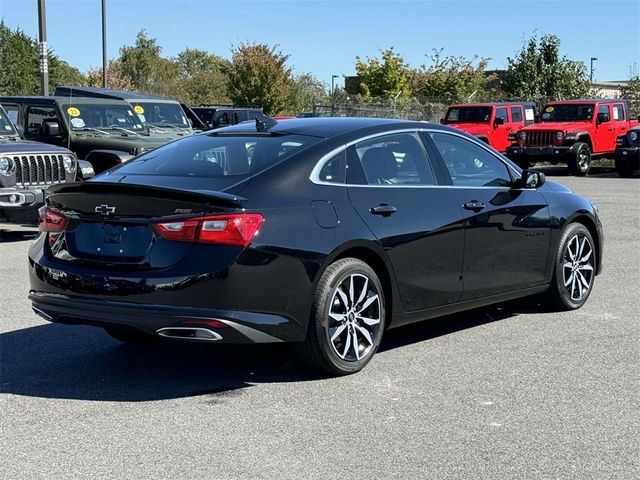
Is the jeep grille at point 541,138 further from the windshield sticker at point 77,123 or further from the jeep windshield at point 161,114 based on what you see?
the windshield sticker at point 77,123

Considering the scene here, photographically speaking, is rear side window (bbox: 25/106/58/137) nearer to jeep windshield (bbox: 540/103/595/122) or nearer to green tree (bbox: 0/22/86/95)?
jeep windshield (bbox: 540/103/595/122)

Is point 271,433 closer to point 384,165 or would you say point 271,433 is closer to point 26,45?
point 384,165

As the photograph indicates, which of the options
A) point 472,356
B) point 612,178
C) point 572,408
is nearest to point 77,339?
point 472,356

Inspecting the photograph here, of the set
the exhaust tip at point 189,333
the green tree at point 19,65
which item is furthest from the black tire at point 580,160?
the green tree at point 19,65

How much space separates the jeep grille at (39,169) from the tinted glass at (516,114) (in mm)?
19566

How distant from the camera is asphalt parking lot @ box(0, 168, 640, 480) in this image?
14.1 ft

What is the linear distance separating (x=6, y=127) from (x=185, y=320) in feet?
27.7

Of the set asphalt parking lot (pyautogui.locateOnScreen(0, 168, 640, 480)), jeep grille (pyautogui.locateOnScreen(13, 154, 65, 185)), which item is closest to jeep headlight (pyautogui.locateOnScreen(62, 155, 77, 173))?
jeep grille (pyautogui.locateOnScreen(13, 154, 65, 185))

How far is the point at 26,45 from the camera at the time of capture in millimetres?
52906

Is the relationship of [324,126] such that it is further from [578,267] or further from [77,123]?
[77,123]

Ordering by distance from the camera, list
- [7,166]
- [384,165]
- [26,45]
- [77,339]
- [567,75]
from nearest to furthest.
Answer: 1. [384,165]
2. [77,339]
3. [7,166]
4. [567,75]
5. [26,45]

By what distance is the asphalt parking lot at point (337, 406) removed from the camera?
14.1 ft

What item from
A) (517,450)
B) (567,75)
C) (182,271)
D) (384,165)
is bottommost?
(517,450)

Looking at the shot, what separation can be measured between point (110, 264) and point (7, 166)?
21.9ft
